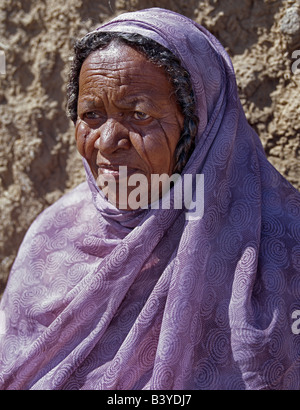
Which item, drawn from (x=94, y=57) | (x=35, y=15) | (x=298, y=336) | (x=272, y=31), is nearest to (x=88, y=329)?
(x=298, y=336)

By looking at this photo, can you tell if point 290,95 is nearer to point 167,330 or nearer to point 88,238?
point 88,238

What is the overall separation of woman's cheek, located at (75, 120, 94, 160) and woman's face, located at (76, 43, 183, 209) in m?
0.04

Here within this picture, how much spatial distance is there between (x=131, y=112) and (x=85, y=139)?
204 millimetres

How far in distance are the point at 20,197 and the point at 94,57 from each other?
4.36ft

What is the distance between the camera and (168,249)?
2.12 metres

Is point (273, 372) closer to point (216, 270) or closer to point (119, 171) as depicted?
point (216, 270)

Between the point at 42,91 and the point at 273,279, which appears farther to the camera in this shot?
the point at 42,91

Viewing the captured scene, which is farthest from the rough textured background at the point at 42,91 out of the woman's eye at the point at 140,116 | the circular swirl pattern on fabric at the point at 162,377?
the circular swirl pattern on fabric at the point at 162,377

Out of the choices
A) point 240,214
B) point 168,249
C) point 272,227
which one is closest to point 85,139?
point 168,249

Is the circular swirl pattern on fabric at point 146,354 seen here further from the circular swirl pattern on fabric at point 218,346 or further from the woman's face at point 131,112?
the woman's face at point 131,112

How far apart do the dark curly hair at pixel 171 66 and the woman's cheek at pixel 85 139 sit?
223 mm

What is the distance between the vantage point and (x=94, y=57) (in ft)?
7.04

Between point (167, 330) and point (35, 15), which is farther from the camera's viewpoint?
point (35, 15)

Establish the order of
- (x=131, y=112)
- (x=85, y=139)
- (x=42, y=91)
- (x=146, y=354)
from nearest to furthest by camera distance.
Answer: (x=146, y=354) → (x=131, y=112) → (x=85, y=139) → (x=42, y=91)
